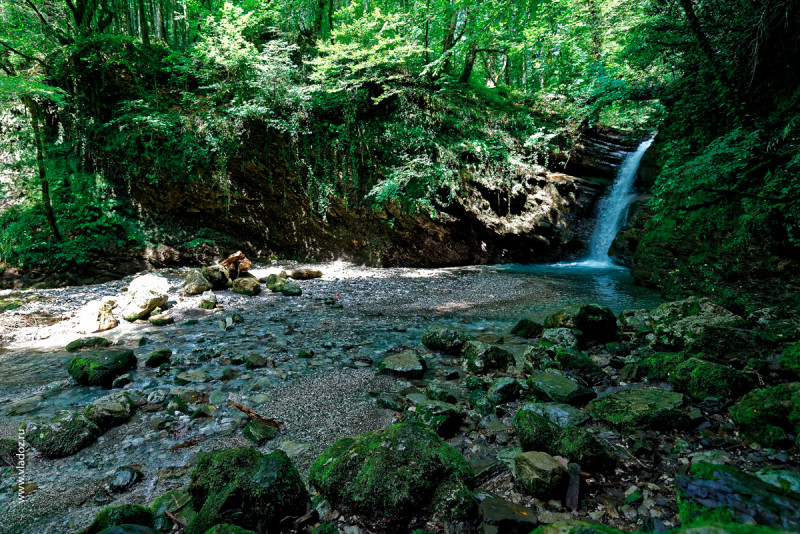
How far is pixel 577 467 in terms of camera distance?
1.93 meters

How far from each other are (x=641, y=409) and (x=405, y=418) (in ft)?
6.00

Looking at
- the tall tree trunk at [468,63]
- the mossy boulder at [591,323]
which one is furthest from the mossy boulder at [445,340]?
the tall tree trunk at [468,63]

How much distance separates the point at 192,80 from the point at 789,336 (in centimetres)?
1460

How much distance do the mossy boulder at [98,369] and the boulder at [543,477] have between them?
4056mm

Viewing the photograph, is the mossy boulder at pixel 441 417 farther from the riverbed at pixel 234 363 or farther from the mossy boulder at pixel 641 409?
the mossy boulder at pixel 641 409

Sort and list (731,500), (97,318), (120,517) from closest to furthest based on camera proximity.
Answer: (731,500)
(120,517)
(97,318)

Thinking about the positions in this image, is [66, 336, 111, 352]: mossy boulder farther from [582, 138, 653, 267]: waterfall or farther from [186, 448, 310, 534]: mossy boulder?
[582, 138, 653, 267]: waterfall

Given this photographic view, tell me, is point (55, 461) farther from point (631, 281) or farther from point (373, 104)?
point (373, 104)

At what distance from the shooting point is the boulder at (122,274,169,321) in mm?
5484

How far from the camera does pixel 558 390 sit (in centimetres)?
297

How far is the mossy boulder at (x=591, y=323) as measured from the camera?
4.67 meters

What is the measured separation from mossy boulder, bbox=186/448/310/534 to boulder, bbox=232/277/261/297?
5.83 m

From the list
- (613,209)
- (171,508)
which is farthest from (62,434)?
(613,209)

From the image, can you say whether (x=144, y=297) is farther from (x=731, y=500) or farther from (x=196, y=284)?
(x=731, y=500)
